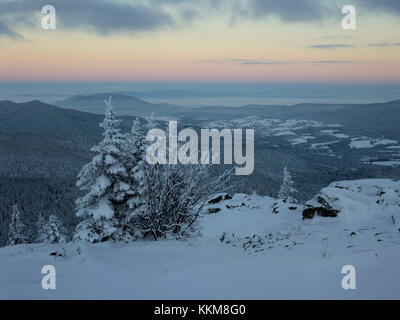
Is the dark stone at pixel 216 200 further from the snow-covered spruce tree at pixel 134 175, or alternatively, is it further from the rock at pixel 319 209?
the snow-covered spruce tree at pixel 134 175

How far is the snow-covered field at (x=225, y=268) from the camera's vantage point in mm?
5816

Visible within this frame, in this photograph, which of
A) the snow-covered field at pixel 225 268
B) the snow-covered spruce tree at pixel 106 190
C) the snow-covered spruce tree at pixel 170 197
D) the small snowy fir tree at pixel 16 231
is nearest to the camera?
the snow-covered field at pixel 225 268

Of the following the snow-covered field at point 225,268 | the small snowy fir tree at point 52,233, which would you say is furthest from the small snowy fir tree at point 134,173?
the small snowy fir tree at point 52,233

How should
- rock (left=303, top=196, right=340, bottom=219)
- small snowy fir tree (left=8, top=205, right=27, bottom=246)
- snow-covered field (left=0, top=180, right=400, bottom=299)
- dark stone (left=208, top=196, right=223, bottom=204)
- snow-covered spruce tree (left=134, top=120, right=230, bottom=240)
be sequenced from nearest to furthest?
1. snow-covered field (left=0, top=180, right=400, bottom=299)
2. snow-covered spruce tree (left=134, top=120, right=230, bottom=240)
3. rock (left=303, top=196, right=340, bottom=219)
4. dark stone (left=208, top=196, right=223, bottom=204)
5. small snowy fir tree (left=8, top=205, right=27, bottom=246)

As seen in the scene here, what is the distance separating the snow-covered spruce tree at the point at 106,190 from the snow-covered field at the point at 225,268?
1397mm

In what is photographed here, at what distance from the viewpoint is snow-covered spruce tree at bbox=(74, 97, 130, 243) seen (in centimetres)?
1194

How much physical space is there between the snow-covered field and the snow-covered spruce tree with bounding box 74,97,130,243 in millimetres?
1397

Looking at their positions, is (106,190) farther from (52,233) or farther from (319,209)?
(52,233)

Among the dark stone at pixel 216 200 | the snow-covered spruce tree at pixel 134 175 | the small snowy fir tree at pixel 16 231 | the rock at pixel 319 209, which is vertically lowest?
the small snowy fir tree at pixel 16 231

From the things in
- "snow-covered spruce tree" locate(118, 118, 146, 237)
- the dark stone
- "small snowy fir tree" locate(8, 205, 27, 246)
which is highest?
"snow-covered spruce tree" locate(118, 118, 146, 237)

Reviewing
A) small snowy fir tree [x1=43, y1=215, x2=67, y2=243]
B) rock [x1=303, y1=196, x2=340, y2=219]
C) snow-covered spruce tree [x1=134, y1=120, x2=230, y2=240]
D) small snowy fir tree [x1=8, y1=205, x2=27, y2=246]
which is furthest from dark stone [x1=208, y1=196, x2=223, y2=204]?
small snowy fir tree [x1=8, y1=205, x2=27, y2=246]

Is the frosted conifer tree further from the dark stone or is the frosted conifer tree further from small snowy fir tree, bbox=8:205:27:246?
small snowy fir tree, bbox=8:205:27:246
